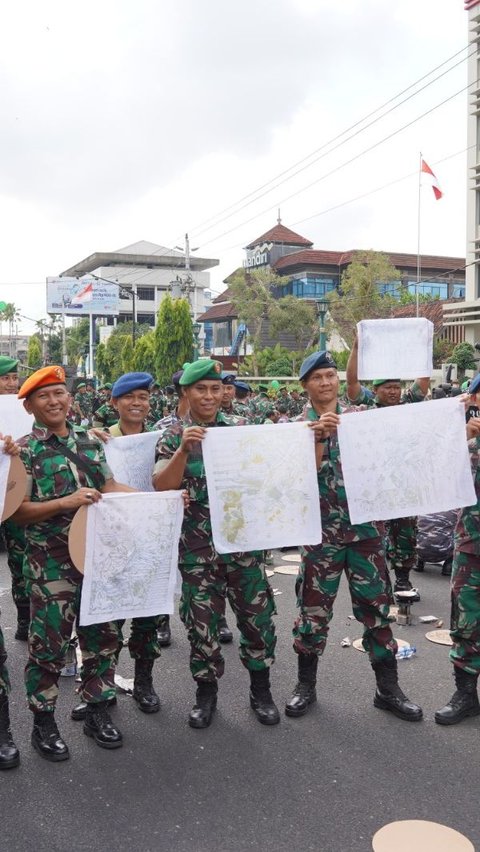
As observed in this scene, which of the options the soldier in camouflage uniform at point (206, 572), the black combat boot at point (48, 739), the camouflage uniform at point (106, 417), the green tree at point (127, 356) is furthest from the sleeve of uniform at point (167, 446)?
the green tree at point (127, 356)

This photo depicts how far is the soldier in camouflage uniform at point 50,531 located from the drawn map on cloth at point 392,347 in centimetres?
182

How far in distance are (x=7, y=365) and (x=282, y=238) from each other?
5961 centimetres

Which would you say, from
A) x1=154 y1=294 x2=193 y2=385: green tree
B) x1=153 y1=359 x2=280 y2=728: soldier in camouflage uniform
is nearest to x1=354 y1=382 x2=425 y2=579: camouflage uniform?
x1=153 y1=359 x2=280 y2=728: soldier in camouflage uniform

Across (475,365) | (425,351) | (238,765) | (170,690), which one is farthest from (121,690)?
(475,365)

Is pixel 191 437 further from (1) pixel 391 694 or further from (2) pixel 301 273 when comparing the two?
(2) pixel 301 273

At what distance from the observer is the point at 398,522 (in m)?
6.40

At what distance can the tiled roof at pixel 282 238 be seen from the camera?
209ft

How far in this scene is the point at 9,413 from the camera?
5828mm

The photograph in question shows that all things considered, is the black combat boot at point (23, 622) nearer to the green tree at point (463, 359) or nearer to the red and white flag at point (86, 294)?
the green tree at point (463, 359)

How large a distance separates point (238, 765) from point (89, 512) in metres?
1.37

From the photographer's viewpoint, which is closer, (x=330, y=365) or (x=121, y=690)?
(x=330, y=365)

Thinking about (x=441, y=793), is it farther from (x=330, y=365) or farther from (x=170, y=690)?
(x=330, y=365)

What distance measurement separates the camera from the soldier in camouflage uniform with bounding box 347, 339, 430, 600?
18.5ft

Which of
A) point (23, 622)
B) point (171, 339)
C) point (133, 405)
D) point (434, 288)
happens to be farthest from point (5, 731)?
point (434, 288)
